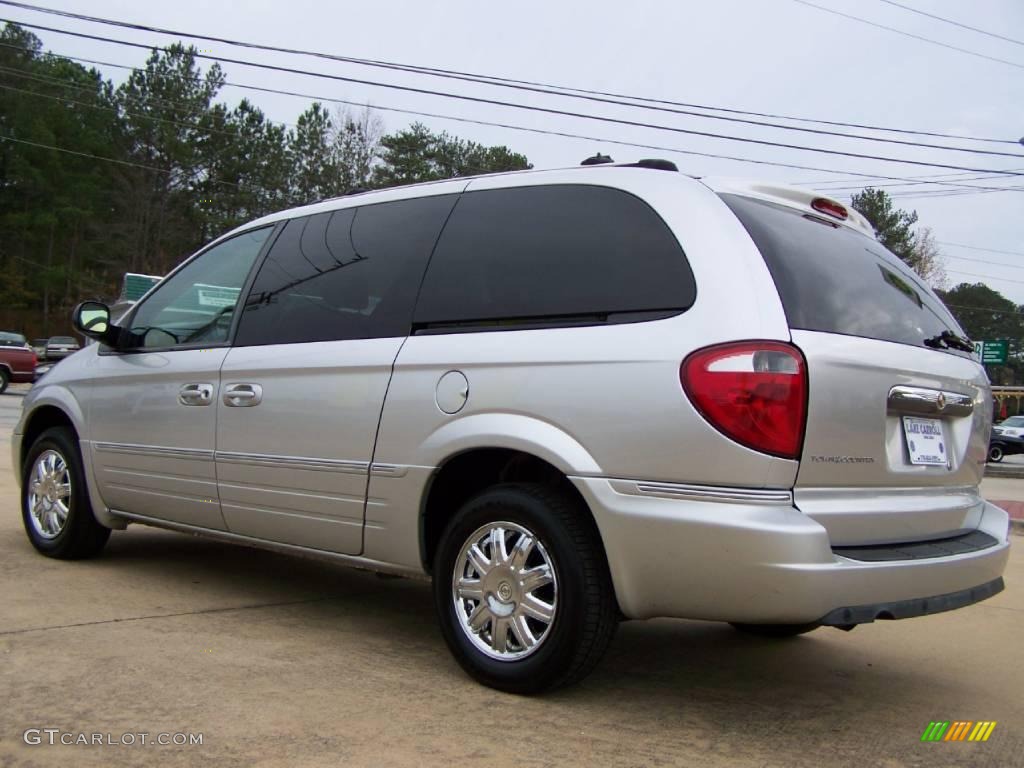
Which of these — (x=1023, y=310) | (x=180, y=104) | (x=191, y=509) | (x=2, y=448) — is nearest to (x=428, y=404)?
(x=191, y=509)

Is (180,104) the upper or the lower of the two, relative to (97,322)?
upper

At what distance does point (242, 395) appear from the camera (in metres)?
4.40

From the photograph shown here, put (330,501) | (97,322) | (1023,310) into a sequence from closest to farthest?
1. (330,501)
2. (97,322)
3. (1023,310)

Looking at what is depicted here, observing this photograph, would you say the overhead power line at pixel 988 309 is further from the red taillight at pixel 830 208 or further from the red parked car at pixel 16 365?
the red taillight at pixel 830 208

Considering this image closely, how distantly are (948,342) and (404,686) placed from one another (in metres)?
2.33

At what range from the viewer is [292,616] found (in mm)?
4500

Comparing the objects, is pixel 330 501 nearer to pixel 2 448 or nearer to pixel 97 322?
pixel 97 322

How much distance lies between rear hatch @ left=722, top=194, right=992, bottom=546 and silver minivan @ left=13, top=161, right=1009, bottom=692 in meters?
0.01

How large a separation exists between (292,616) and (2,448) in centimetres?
831

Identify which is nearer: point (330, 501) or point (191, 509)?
point (330, 501)

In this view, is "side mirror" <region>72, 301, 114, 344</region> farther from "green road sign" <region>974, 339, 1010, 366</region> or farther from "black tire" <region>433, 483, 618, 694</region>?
"green road sign" <region>974, 339, 1010, 366</region>

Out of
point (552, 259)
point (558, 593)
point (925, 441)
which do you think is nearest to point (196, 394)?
point (552, 259)

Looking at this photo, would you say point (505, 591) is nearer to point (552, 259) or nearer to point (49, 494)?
point (552, 259)

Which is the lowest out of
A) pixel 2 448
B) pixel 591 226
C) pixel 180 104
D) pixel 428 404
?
pixel 2 448
